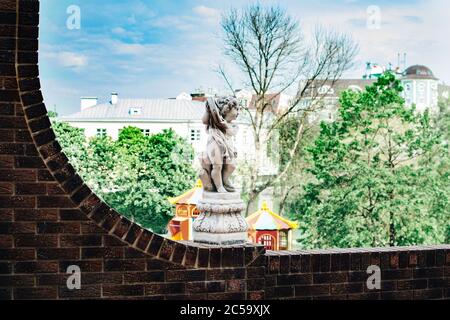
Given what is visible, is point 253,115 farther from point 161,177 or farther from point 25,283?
point 25,283

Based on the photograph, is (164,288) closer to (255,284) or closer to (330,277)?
(255,284)

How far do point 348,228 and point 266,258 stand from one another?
17746mm

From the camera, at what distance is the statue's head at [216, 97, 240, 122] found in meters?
5.99

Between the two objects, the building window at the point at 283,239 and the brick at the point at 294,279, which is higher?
the brick at the point at 294,279

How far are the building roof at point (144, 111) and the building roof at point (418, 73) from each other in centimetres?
3721

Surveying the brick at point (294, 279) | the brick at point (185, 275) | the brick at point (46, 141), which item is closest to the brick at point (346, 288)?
the brick at point (294, 279)

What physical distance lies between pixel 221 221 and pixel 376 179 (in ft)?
59.2

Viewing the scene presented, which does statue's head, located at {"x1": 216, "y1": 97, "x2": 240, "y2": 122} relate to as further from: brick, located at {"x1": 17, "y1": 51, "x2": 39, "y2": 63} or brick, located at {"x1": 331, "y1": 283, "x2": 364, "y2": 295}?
brick, located at {"x1": 331, "y1": 283, "x2": 364, "y2": 295}

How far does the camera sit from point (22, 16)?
5.35 metres

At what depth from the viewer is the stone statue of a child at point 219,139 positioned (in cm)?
600

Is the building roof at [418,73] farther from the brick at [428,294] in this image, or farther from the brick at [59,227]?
the brick at [59,227]

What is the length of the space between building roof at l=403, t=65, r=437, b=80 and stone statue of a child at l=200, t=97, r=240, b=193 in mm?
70829

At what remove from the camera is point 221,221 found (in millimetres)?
6020

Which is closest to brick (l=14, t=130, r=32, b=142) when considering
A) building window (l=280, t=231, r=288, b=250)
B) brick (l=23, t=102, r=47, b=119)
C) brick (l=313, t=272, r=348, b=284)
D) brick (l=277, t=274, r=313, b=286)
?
brick (l=23, t=102, r=47, b=119)
